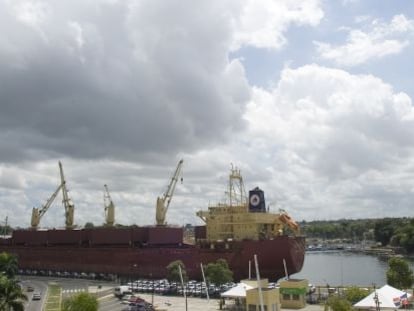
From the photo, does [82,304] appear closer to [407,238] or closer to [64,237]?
[64,237]

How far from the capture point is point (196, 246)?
222 feet

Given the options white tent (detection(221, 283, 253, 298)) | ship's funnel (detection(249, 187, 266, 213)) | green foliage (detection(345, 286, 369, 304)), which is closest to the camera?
green foliage (detection(345, 286, 369, 304))

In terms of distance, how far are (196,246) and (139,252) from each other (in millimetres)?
9709

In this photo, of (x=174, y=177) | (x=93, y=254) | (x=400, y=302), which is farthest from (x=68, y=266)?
(x=400, y=302)

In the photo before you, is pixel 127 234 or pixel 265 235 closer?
pixel 265 235

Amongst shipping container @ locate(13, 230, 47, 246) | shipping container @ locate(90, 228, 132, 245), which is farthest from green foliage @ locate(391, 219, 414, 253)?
shipping container @ locate(13, 230, 47, 246)

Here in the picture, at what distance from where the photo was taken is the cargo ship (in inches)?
2394

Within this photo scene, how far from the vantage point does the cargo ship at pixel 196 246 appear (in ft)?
200

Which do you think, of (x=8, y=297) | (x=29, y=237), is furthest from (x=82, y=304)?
(x=29, y=237)

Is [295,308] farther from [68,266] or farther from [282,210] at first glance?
[68,266]

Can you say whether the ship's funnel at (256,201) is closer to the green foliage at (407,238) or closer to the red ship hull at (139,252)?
the red ship hull at (139,252)

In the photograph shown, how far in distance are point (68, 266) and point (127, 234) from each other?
13.3 meters

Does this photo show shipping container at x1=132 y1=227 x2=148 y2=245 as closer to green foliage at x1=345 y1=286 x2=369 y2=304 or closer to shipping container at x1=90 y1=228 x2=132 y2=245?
shipping container at x1=90 y1=228 x2=132 y2=245

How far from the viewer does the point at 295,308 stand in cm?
4244
